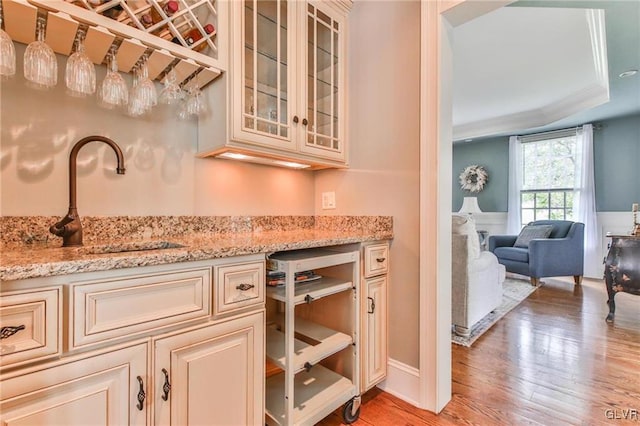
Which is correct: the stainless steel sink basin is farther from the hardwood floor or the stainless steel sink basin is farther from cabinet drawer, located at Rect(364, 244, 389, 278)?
the hardwood floor

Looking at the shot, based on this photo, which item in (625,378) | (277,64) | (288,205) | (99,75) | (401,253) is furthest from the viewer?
(288,205)

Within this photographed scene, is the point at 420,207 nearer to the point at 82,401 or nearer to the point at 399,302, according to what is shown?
the point at 399,302

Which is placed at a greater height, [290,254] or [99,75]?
[99,75]

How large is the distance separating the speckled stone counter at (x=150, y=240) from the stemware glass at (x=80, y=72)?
20.7 inches

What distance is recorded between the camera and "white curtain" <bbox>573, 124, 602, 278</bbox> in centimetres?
474

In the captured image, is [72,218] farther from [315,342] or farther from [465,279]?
[465,279]

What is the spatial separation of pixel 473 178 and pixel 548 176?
4.00 ft

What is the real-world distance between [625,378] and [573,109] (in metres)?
3.85

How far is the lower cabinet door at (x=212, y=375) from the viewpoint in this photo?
94cm

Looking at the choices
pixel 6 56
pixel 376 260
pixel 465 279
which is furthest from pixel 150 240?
pixel 465 279

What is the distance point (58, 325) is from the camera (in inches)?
29.7

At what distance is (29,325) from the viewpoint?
722 millimetres

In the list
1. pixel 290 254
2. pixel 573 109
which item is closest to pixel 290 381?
pixel 290 254

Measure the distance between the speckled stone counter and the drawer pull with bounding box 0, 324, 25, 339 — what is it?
0.12m
